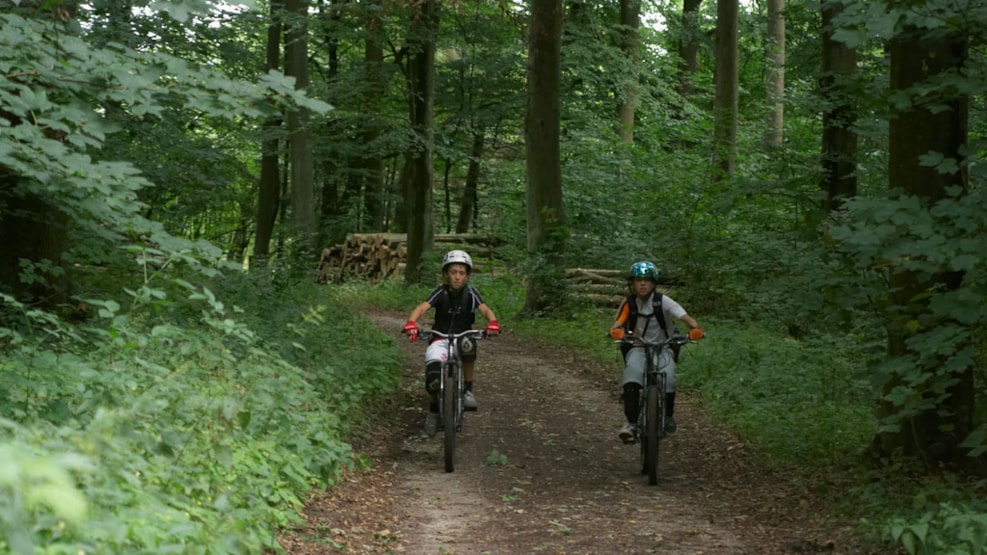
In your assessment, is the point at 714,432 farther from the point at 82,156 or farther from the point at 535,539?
the point at 82,156

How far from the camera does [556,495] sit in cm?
834

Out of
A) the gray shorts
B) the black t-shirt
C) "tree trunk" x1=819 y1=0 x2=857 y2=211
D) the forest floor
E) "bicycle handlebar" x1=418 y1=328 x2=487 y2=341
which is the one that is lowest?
the forest floor

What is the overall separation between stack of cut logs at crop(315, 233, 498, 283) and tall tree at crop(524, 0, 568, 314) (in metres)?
7.97

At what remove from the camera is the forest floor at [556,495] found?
22.4 ft

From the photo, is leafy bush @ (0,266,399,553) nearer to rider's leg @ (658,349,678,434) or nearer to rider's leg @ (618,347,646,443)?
rider's leg @ (618,347,646,443)

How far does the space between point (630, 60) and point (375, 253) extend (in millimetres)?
9156

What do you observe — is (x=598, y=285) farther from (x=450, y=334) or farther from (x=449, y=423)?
(x=449, y=423)

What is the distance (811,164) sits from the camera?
14.3 metres

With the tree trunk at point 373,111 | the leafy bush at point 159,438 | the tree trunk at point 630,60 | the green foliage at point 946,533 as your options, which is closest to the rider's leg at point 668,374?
the leafy bush at point 159,438

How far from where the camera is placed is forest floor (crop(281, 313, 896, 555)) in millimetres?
6840

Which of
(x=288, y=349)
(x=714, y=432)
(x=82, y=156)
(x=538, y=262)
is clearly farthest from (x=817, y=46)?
(x=82, y=156)

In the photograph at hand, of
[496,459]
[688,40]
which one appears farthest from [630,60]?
[496,459]

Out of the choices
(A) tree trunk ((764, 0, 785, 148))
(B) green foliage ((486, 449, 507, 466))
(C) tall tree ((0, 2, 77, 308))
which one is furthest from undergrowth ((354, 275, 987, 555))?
(C) tall tree ((0, 2, 77, 308))

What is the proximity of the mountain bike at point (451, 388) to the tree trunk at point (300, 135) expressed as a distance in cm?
1037
